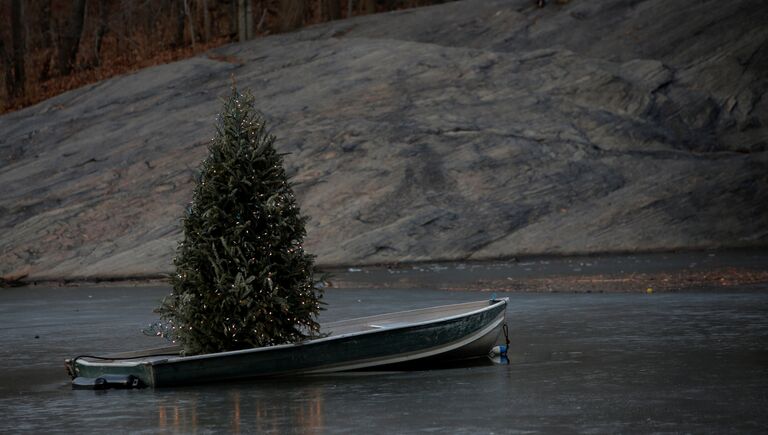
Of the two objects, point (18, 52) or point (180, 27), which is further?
point (180, 27)

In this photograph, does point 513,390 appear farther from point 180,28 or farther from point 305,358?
point 180,28

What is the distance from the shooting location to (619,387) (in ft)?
37.4

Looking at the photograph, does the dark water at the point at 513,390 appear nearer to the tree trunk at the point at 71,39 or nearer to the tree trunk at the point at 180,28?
the tree trunk at the point at 71,39

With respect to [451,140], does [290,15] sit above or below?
above

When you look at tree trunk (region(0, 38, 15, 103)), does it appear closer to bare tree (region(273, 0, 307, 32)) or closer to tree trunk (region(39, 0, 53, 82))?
tree trunk (region(39, 0, 53, 82))

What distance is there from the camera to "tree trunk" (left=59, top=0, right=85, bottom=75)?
148 ft

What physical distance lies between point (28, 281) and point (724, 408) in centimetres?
2104

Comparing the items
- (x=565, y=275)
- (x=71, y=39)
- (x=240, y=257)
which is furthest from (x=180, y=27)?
(x=240, y=257)

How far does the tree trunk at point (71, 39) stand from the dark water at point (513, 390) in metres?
28.8

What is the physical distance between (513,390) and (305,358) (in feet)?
7.68

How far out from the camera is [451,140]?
3241cm

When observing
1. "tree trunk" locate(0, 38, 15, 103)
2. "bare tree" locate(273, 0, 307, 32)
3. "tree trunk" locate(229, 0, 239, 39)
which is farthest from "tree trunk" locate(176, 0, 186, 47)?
"tree trunk" locate(0, 38, 15, 103)

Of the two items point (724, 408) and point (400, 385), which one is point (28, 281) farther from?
point (724, 408)

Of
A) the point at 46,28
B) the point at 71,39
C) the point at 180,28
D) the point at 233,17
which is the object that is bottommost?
the point at 71,39
